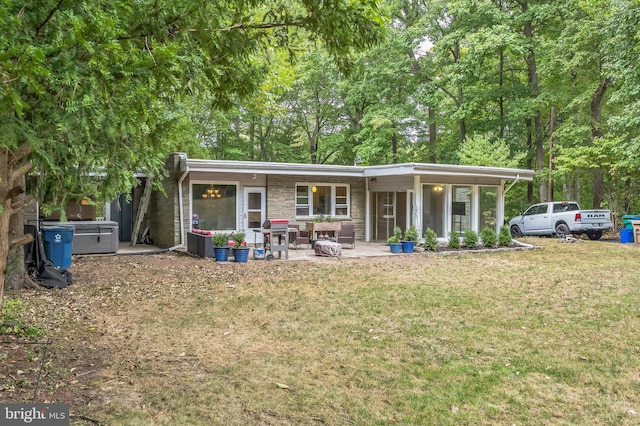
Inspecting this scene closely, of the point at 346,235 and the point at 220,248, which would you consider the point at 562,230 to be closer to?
the point at 346,235

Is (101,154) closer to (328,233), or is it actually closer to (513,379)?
(513,379)

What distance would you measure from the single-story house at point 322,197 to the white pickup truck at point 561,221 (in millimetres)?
2376

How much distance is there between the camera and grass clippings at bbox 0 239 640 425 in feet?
10.2

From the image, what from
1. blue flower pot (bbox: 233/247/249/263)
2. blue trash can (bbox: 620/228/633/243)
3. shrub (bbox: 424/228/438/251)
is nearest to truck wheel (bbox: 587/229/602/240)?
blue trash can (bbox: 620/228/633/243)

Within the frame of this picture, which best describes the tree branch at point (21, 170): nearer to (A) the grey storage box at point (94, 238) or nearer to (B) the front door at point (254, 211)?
(A) the grey storage box at point (94, 238)

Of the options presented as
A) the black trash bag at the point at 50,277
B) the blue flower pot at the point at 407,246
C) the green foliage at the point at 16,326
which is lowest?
the green foliage at the point at 16,326

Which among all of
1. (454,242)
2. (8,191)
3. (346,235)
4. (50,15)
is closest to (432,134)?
(454,242)

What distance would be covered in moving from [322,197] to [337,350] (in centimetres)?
1099

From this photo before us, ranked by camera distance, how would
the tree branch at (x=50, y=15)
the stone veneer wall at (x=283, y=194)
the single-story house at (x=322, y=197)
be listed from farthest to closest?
the stone veneer wall at (x=283, y=194), the single-story house at (x=322, y=197), the tree branch at (x=50, y=15)

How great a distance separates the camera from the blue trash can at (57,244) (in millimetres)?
8266

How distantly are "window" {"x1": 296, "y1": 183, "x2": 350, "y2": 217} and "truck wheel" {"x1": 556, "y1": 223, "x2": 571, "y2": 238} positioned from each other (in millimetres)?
7996

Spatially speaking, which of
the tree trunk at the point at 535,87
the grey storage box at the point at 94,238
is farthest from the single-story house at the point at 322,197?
the tree trunk at the point at 535,87

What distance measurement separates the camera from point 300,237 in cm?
1368

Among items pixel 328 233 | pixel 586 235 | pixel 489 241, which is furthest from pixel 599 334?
pixel 586 235
